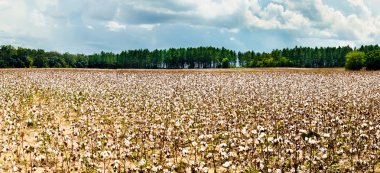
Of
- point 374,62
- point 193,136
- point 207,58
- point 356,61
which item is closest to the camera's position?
point 193,136

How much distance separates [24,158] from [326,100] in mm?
18340

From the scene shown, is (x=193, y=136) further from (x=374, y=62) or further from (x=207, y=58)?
(x=207, y=58)

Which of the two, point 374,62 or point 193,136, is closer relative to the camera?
point 193,136

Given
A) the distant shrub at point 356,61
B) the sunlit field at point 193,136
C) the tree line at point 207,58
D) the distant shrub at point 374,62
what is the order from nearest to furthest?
the sunlit field at point 193,136, the distant shrub at point 374,62, the distant shrub at point 356,61, the tree line at point 207,58

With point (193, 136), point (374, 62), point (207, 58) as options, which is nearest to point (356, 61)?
point (374, 62)

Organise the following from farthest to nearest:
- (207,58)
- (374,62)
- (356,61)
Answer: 1. (207,58)
2. (356,61)
3. (374,62)

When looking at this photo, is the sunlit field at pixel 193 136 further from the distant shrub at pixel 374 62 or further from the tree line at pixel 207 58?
the tree line at pixel 207 58

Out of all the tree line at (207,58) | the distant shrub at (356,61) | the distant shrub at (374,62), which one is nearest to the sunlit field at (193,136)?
the distant shrub at (374,62)

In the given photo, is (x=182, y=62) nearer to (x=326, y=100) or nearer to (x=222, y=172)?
(x=326, y=100)

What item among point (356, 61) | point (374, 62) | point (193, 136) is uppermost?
point (356, 61)

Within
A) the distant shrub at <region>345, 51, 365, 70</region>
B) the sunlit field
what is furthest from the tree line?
the sunlit field

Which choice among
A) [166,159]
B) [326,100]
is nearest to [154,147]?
[166,159]

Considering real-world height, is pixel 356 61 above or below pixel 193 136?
above

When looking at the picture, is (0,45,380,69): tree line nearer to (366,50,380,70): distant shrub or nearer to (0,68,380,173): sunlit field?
(366,50,380,70): distant shrub
